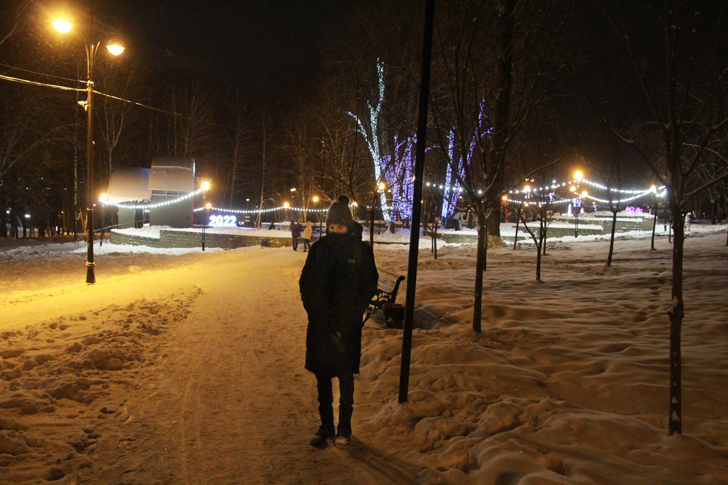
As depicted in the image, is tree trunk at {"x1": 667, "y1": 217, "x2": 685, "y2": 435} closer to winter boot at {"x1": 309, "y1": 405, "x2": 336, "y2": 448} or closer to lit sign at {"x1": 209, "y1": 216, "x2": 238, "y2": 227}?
winter boot at {"x1": 309, "y1": 405, "x2": 336, "y2": 448}

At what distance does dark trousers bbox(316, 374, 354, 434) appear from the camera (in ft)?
12.2

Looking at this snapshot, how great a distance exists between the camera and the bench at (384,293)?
7.54 meters

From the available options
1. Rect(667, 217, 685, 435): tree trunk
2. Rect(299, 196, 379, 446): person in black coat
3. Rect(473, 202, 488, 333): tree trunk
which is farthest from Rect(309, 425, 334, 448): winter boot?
Rect(473, 202, 488, 333): tree trunk

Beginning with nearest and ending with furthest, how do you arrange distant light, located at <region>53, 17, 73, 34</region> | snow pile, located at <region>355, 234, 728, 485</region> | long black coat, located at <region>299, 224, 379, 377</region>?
1. snow pile, located at <region>355, 234, 728, 485</region>
2. long black coat, located at <region>299, 224, 379, 377</region>
3. distant light, located at <region>53, 17, 73, 34</region>

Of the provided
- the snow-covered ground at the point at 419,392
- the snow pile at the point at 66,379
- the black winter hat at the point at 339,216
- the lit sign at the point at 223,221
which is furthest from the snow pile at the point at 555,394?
the lit sign at the point at 223,221

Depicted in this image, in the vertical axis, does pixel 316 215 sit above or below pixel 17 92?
below

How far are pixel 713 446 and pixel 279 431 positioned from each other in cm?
325

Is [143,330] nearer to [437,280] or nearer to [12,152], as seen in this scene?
[437,280]

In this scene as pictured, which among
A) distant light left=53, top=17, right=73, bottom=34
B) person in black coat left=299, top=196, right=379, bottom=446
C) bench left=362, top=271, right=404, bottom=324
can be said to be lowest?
bench left=362, top=271, right=404, bottom=324

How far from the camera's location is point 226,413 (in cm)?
433

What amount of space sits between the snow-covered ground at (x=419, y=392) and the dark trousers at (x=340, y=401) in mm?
221

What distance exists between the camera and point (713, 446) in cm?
326

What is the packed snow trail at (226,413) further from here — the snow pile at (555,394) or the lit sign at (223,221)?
the lit sign at (223,221)

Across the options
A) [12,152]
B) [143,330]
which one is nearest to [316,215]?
[12,152]
